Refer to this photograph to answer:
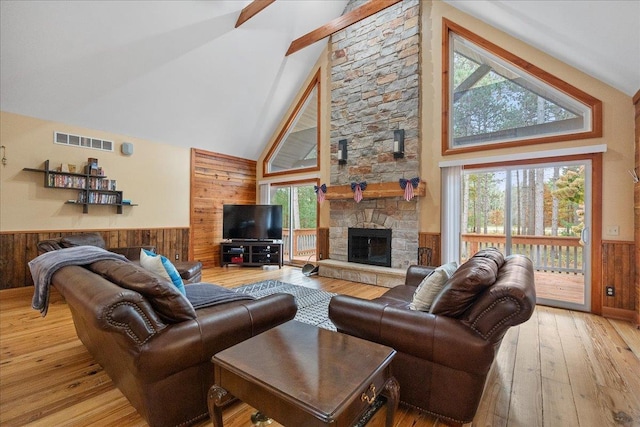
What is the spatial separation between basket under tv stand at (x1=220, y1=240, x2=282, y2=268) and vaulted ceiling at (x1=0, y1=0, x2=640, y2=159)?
225 cm

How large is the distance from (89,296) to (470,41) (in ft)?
18.2

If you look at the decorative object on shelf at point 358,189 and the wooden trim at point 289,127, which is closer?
the decorative object on shelf at point 358,189

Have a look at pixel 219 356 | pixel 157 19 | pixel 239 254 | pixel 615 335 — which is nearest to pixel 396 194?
pixel 615 335

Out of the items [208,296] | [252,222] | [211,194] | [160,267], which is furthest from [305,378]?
[211,194]

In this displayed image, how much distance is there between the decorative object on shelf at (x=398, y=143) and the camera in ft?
16.0

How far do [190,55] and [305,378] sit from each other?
17.4 feet

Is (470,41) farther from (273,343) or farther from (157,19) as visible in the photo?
(273,343)

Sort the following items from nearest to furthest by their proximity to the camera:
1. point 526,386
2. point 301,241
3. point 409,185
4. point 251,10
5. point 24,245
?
A: point 526,386
point 24,245
point 251,10
point 409,185
point 301,241

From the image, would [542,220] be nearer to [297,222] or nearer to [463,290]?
[463,290]

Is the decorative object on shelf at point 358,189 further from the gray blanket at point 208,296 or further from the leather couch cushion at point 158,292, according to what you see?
the leather couch cushion at point 158,292

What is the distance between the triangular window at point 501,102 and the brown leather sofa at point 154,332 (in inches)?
172

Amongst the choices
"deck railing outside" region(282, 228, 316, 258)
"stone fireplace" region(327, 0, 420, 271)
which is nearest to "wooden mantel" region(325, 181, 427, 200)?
"stone fireplace" region(327, 0, 420, 271)

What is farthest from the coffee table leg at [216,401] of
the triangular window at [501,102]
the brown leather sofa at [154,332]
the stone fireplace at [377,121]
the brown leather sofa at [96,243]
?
the triangular window at [501,102]

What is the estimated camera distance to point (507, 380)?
2.13 m
